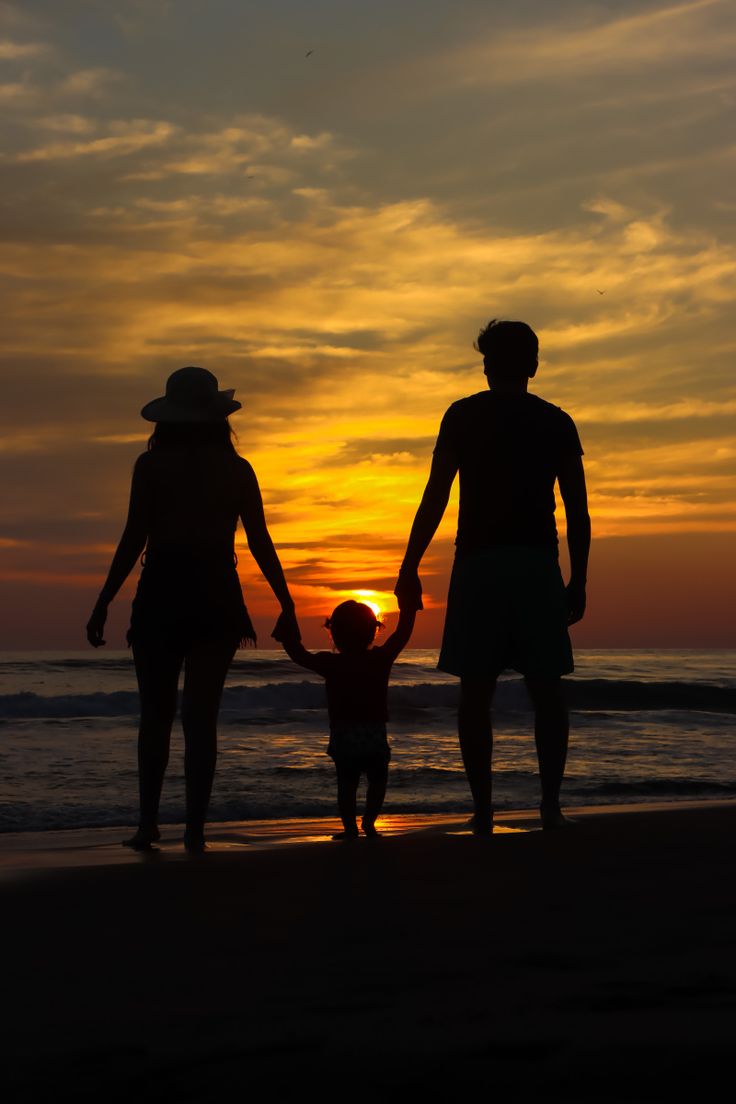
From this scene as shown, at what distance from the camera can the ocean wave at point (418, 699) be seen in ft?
65.8

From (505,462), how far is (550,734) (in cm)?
106

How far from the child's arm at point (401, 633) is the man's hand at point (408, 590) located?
0.03 metres

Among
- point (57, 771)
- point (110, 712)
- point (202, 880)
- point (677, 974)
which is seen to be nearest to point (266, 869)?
point (202, 880)

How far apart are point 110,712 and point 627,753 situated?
35.2 ft

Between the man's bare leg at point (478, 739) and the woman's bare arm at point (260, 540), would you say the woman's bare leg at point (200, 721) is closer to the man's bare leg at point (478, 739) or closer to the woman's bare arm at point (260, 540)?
the woman's bare arm at point (260, 540)

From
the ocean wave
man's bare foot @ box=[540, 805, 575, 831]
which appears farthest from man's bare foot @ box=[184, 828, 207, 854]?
the ocean wave

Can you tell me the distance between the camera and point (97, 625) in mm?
4594

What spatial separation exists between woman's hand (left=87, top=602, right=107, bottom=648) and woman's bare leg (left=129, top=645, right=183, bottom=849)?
15 centimetres

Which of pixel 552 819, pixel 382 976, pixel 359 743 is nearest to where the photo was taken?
pixel 382 976

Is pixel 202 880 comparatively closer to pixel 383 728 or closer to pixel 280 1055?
pixel 280 1055

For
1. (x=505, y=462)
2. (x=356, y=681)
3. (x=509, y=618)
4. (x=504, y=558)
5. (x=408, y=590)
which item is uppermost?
(x=505, y=462)

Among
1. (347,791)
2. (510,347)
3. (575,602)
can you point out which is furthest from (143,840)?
(510,347)

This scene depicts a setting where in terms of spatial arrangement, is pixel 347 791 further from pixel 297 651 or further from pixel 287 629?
pixel 287 629

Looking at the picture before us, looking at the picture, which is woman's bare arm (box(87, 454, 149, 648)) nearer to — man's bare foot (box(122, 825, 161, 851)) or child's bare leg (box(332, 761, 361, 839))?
man's bare foot (box(122, 825, 161, 851))
